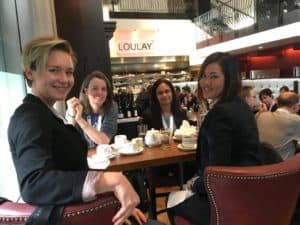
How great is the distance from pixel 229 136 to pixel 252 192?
1.04 ft

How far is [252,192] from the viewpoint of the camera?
1.32m

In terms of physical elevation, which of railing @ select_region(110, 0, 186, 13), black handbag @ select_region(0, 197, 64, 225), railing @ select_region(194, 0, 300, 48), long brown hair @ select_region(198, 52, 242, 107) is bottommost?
black handbag @ select_region(0, 197, 64, 225)

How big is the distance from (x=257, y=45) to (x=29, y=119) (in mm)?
10767

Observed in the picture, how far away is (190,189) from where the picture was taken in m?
1.88

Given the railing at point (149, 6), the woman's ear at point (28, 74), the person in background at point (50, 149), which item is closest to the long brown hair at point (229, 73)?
the person in background at point (50, 149)

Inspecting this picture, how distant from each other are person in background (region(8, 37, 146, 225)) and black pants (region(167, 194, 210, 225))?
0.74m

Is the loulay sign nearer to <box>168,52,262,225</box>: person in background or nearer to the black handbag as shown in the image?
<box>168,52,262,225</box>: person in background

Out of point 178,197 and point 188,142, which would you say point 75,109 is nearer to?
point 188,142

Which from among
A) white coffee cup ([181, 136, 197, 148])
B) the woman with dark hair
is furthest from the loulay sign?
white coffee cup ([181, 136, 197, 148])

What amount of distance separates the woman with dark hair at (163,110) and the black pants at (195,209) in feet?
4.94

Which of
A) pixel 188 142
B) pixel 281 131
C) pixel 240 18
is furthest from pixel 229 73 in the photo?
pixel 240 18

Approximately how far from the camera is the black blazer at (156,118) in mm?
3225

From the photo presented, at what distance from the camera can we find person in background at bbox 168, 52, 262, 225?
1545 mm

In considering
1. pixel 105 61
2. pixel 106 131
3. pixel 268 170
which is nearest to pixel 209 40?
pixel 105 61
